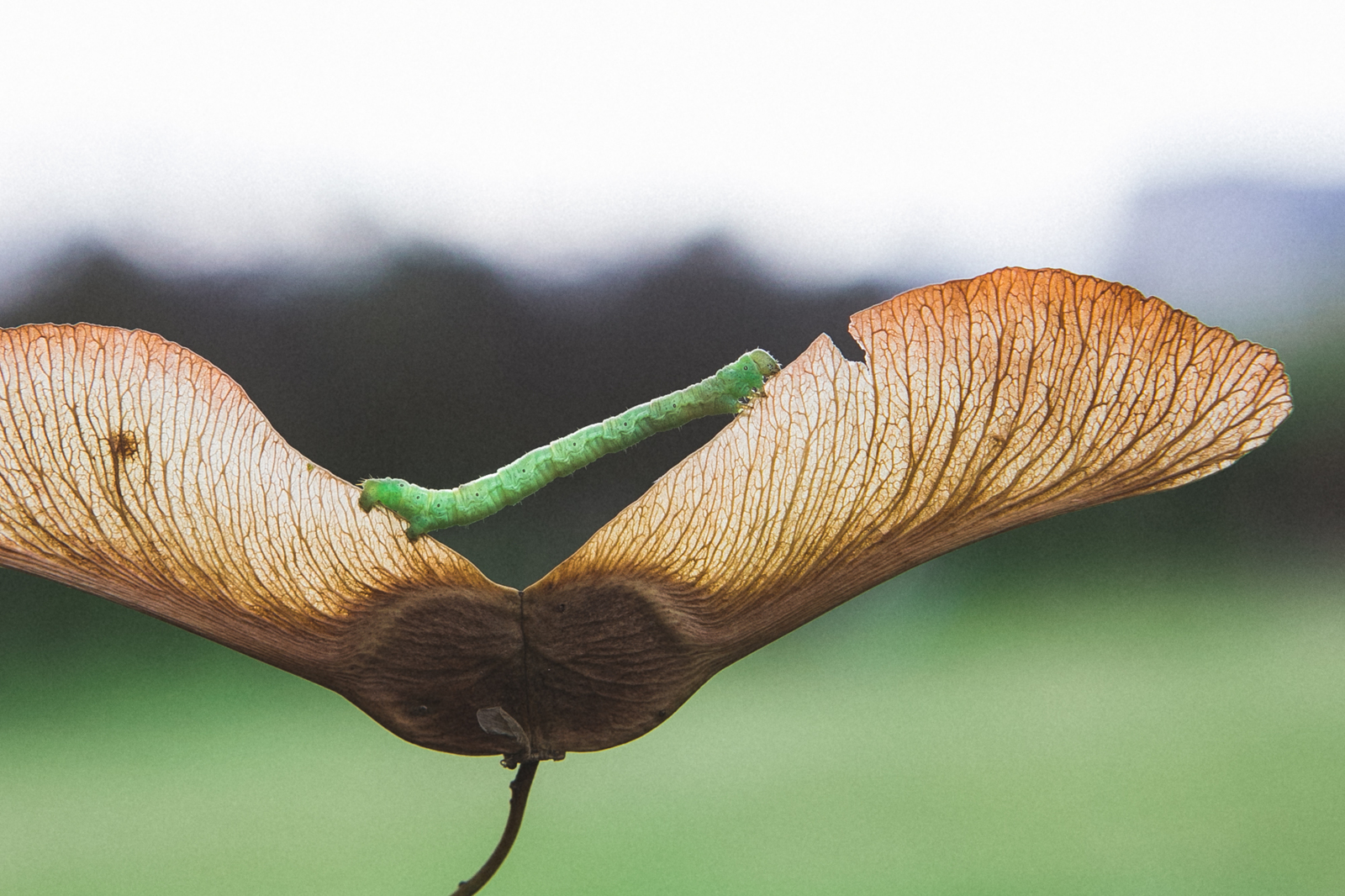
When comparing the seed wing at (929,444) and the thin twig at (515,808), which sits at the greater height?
the seed wing at (929,444)

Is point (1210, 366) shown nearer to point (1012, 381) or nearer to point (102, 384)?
point (1012, 381)

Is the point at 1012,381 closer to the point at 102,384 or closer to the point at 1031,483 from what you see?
the point at 1031,483

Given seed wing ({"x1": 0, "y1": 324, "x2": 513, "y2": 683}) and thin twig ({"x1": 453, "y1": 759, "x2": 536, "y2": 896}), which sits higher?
seed wing ({"x1": 0, "y1": 324, "x2": 513, "y2": 683})

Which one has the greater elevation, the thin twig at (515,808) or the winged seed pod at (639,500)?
the winged seed pod at (639,500)

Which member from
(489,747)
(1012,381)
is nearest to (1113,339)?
(1012,381)
